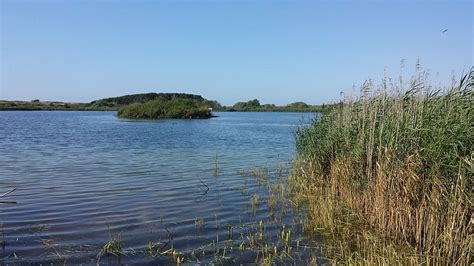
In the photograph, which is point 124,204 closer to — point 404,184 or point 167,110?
point 404,184

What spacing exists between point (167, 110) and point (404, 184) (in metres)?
62.9

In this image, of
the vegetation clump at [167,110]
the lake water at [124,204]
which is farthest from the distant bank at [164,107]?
the lake water at [124,204]

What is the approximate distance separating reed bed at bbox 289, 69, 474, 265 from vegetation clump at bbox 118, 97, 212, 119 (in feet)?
193

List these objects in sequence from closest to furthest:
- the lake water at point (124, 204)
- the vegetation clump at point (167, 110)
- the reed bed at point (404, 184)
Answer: the reed bed at point (404, 184)
the lake water at point (124, 204)
the vegetation clump at point (167, 110)

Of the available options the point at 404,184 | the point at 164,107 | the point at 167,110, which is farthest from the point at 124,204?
the point at 164,107

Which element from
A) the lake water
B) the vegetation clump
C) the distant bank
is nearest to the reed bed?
the lake water

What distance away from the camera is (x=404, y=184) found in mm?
6887

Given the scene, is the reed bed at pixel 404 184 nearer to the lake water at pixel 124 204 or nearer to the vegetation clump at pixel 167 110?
the lake water at pixel 124 204

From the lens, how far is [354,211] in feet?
28.1

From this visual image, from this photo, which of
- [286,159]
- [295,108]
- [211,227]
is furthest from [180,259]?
[295,108]

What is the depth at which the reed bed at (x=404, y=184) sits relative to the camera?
19.5 feet

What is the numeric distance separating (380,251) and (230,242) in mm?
2669

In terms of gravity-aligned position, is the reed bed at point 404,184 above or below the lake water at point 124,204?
above

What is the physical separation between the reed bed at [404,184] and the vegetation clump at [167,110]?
58.7 meters
